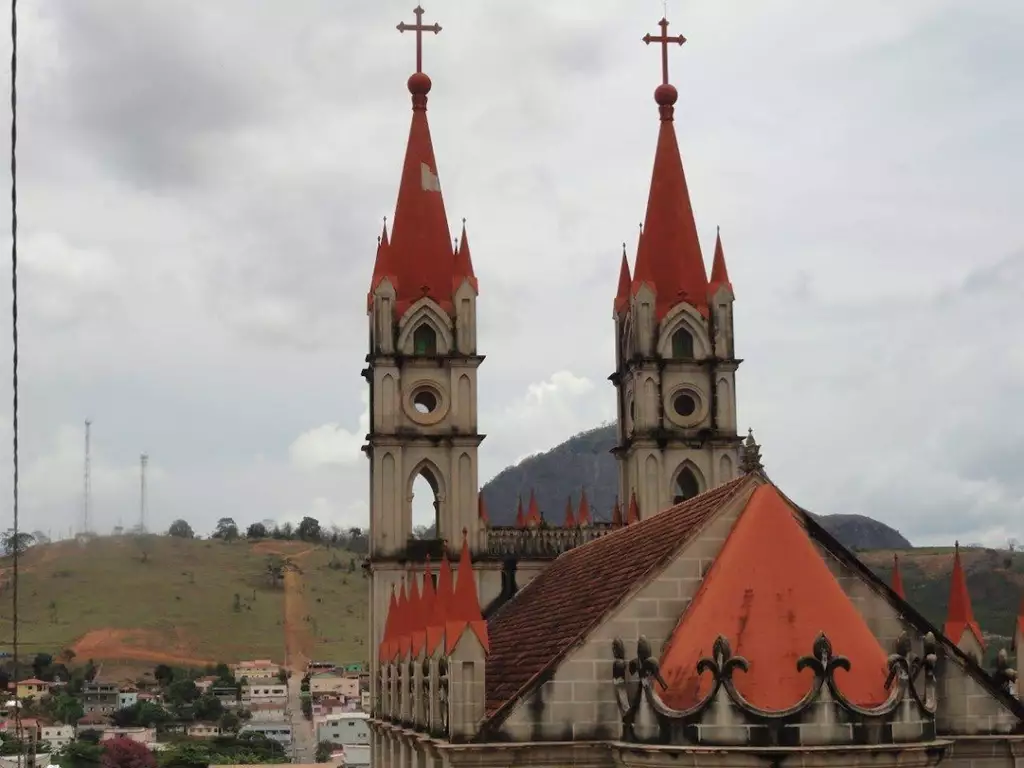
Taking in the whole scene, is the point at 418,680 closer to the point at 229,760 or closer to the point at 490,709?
the point at 490,709

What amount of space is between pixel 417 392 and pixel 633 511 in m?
6.04

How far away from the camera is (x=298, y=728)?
157500 millimetres

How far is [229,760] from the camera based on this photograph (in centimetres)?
12188

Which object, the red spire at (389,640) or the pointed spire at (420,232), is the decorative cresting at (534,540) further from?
the red spire at (389,640)

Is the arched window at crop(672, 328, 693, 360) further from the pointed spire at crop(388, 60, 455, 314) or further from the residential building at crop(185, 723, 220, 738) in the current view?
the residential building at crop(185, 723, 220, 738)

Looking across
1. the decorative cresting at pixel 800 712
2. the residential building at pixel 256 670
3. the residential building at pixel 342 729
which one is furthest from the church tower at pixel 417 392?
the residential building at pixel 256 670

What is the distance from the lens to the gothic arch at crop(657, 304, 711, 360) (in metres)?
43.4

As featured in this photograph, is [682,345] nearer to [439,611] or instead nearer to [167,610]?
[439,611]

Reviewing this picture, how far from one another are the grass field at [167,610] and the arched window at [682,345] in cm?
11730

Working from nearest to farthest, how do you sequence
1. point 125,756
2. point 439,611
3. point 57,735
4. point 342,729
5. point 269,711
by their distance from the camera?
point 439,611
point 125,756
point 57,735
point 342,729
point 269,711

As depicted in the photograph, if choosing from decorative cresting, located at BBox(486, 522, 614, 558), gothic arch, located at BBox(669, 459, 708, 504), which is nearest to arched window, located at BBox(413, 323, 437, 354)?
decorative cresting, located at BBox(486, 522, 614, 558)

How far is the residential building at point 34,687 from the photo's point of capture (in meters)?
151

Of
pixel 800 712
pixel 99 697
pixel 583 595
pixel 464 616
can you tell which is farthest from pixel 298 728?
pixel 800 712

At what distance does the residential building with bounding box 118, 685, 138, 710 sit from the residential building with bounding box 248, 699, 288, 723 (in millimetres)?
10549
